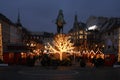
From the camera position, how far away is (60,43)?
8056 centimetres

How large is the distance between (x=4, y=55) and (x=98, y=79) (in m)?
46.5

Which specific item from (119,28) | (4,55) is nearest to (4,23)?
(119,28)

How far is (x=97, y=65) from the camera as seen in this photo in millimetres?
73875

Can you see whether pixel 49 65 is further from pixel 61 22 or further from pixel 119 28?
pixel 119 28

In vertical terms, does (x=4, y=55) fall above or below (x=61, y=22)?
below

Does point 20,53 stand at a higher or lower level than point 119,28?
lower

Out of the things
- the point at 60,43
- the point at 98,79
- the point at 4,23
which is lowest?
the point at 98,79

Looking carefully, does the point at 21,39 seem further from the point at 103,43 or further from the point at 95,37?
the point at 103,43

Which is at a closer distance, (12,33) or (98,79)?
(98,79)

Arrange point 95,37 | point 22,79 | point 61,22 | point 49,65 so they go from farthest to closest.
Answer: point 95,37 → point 61,22 → point 49,65 → point 22,79

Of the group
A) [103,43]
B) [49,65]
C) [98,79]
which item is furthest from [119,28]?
[98,79]

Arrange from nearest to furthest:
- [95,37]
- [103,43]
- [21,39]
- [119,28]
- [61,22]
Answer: [61,22] → [119,28] → [103,43] → [95,37] → [21,39]

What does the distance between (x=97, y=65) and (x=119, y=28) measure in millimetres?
63715

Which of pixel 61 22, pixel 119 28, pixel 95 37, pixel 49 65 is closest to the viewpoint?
pixel 49 65
